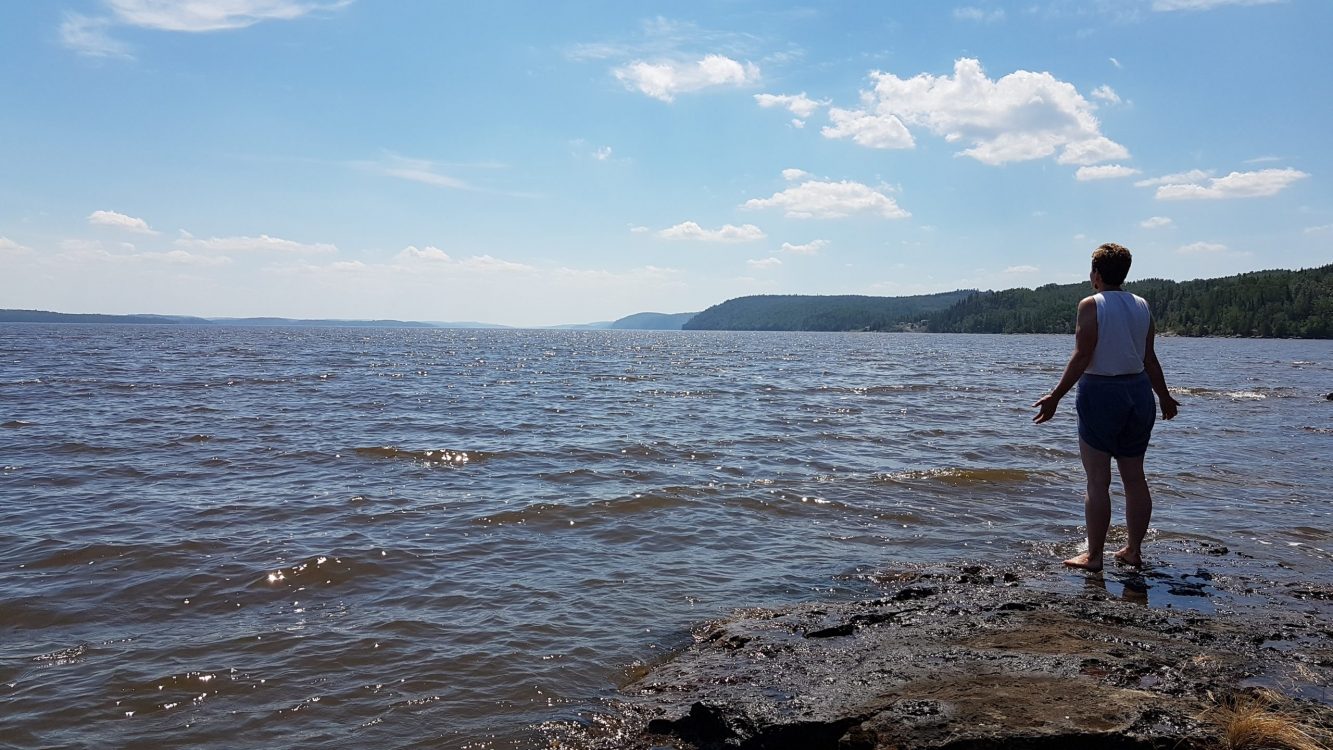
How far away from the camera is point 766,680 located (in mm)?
4773

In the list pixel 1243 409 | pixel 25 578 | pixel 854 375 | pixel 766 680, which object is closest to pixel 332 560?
pixel 25 578

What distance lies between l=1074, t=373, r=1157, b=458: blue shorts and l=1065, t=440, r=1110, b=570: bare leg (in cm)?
11

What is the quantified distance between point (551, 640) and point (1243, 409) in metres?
26.3

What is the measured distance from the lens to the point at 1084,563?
7.21 m

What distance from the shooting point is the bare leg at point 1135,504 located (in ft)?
22.8

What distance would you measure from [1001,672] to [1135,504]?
139 inches

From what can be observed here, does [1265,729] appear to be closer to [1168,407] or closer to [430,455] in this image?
[1168,407]

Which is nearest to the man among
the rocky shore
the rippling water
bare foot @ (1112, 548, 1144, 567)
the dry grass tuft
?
bare foot @ (1112, 548, 1144, 567)

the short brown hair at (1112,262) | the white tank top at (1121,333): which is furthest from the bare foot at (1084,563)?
the short brown hair at (1112,262)

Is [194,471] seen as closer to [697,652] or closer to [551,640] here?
[551,640]

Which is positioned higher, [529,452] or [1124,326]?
[1124,326]

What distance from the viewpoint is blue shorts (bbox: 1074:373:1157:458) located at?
6.73 metres

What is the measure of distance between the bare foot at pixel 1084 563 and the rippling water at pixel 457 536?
0.93 metres

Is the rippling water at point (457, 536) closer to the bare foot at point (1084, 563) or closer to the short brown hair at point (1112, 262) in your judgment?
the bare foot at point (1084, 563)
